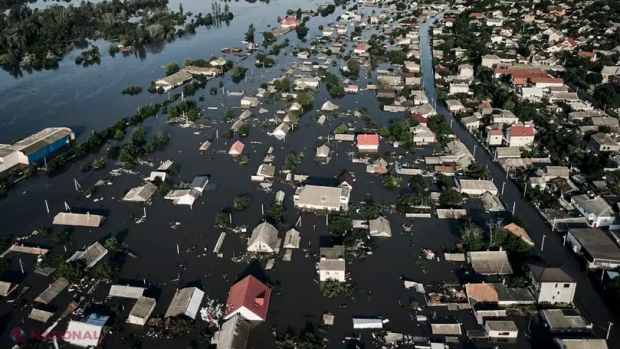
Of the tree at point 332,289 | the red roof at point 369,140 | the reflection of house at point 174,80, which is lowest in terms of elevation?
the tree at point 332,289

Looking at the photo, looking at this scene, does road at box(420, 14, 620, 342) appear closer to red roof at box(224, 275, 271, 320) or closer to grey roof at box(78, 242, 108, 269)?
red roof at box(224, 275, 271, 320)

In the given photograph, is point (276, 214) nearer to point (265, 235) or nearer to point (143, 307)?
point (265, 235)

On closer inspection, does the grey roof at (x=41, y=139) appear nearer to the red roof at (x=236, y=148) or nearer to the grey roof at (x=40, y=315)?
the red roof at (x=236, y=148)

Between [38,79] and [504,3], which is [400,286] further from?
[504,3]

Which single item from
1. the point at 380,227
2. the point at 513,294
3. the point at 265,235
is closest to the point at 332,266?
the point at 265,235

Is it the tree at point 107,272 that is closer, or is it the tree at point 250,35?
the tree at point 107,272

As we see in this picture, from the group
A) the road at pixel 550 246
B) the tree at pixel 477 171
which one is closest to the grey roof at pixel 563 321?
the road at pixel 550 246

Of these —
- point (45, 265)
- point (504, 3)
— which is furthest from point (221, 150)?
point (504, 3)

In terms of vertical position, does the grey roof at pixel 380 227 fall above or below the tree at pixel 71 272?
below
